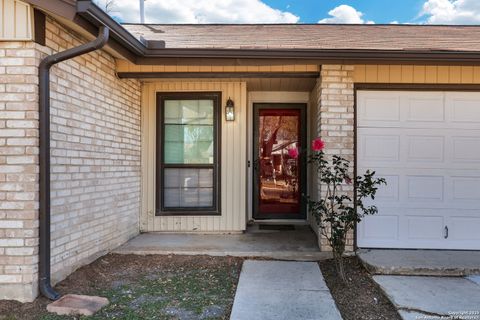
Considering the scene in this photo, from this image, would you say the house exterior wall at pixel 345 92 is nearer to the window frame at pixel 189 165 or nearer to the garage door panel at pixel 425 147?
the garage door panel at pixel 425 147

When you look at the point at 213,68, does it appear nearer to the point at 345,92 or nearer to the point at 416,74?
the point at 345,92

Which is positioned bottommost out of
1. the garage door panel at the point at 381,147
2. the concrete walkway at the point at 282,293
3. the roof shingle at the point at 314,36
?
the concrete walkway at the point at 282,293

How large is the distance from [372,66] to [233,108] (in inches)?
79.7

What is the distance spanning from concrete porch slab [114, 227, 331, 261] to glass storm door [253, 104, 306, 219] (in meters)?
0.98

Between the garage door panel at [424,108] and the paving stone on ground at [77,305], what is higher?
the garage door panel at [424,108]

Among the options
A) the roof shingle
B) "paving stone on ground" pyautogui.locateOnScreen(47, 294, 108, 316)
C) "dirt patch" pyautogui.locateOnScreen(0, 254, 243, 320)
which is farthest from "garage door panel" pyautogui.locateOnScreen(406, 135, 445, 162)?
"paving stone on ground" pyautogui.locateOnScreen(47, 294, 108, 316)

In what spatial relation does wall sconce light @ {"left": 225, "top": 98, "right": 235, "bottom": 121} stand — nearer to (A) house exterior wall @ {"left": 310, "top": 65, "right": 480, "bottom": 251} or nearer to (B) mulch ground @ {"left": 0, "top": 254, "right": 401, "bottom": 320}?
(A) house exterior wall @ {"left": 310, "top": 65, "right": 480, "bottom": 251}

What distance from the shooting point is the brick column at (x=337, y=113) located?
184 inches

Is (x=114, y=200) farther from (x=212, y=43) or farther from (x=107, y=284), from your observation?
(x=212, y=43)

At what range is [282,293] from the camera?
3426 mm

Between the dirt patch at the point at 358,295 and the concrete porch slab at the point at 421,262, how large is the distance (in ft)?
0.57

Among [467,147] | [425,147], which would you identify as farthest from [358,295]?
[467,147]

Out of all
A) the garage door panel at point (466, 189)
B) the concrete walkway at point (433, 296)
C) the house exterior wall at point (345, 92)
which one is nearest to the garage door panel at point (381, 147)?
the house exterior wall at point (345, 92)

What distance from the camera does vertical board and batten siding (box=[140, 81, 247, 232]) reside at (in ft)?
18.7
